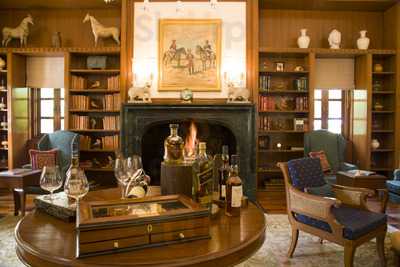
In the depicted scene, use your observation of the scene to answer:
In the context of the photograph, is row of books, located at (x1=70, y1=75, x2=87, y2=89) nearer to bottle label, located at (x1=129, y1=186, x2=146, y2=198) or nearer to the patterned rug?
the patterned rug

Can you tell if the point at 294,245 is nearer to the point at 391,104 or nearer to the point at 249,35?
the point at 249,35

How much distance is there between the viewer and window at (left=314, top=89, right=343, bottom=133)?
234 inches

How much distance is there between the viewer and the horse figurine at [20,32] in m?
5.48

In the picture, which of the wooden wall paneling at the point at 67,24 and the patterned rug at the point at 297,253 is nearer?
the patterned rug at the point at 297,253

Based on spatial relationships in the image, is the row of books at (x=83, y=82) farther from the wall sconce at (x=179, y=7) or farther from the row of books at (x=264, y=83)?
the row of books at (x=264, y=83)

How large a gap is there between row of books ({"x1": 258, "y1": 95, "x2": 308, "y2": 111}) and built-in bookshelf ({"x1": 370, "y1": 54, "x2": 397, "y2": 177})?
114 centimetres

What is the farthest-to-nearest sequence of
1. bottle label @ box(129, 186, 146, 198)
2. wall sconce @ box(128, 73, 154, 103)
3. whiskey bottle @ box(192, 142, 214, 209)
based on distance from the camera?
wall sconce @ box(128, 73, 154, 103)
bottle label @ box(129, 186, 146, 198)
whiskey bottle @ box(192, 142, 214, 209)

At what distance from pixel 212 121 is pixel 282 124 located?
1.32 metres

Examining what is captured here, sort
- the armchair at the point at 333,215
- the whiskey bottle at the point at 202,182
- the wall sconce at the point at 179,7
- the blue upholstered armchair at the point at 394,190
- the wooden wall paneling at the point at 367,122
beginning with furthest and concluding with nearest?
the wooden wall paneling at the point at 367,122 < the wall sconce at the point at 179,7 < the blue upholstered armchair at the point at 394,190 < the armchair at the point at 333,215 < the whiskey bottle at the point at 202,182

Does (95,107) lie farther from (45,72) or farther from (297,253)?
(297,253)

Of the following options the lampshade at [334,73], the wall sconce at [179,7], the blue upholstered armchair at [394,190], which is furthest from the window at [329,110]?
the wall sconce at [179,7]

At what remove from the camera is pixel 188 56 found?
17.4 ft

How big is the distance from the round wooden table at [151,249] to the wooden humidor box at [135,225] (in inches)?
1.1

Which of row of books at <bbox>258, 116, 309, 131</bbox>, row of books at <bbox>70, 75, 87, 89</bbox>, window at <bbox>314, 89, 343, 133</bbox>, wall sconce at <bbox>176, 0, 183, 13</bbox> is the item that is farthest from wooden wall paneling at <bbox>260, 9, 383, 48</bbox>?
row of books at <bbox>70, 75, 87, 89</bbox>
